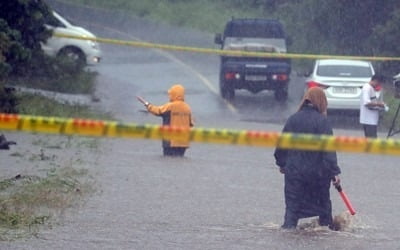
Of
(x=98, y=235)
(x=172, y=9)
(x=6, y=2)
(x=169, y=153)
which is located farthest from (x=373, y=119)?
(x=172, y=9)

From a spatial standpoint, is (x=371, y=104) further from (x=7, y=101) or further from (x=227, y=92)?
(x=227, y=92)

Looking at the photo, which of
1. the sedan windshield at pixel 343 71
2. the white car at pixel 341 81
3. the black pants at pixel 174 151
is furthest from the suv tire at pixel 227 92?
the black pants at pixel 174 151

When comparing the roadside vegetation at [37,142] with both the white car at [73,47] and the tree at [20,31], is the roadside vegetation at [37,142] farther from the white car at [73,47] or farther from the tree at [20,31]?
the white car at [73,47]

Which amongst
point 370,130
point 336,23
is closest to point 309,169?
point 370,130

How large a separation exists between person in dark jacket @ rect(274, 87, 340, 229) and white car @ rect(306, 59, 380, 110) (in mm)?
15495

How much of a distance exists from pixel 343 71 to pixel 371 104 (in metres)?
7.34

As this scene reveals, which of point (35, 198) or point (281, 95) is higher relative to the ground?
point (281, 95)

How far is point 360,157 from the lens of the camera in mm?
20094

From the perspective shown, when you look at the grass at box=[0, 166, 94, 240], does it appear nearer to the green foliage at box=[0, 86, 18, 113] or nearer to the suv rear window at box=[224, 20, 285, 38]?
the green foliage at box=[0, 86, 18, 113]

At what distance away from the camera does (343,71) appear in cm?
2830

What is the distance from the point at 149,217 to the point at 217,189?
102 inches

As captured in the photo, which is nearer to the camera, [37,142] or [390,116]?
[37,142]

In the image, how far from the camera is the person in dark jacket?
11062 millimetres

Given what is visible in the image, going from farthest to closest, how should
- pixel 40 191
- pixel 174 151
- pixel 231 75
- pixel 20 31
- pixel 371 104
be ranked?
1. pixel 231 75
2. pixel 20 31
3. pixel 371 104
4. pixel 174 151
5. pixel 40 191
